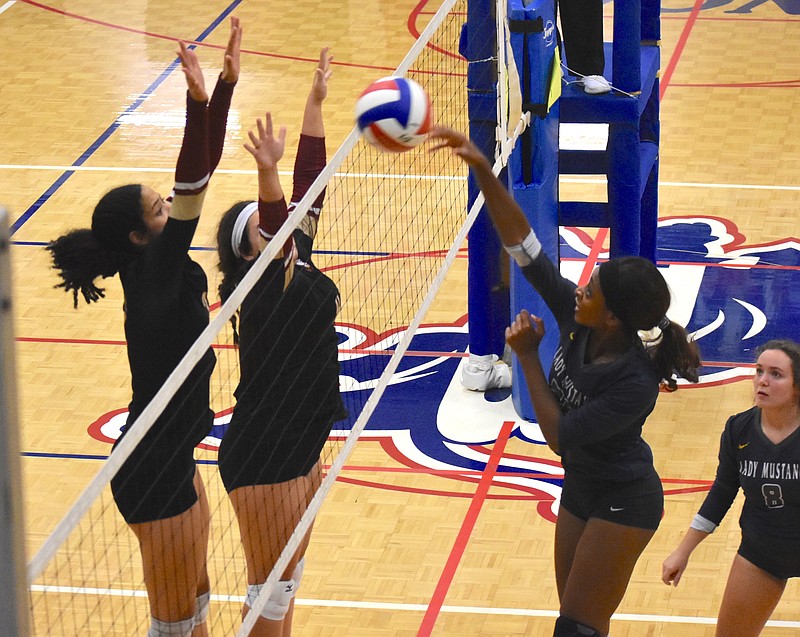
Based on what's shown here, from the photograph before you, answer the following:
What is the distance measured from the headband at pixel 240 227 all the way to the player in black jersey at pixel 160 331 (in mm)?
177

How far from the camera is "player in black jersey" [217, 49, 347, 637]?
14.1 ft

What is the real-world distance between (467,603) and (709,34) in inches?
367

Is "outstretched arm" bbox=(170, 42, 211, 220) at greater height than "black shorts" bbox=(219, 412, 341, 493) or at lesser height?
greater

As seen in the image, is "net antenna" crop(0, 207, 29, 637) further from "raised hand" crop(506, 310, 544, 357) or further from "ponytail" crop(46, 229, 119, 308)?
"raised hand" crop(506, 310, 544, 357)

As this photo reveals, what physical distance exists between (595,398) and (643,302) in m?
0.35

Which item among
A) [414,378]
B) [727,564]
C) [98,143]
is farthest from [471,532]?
[98,143]

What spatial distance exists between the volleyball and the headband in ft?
1.90

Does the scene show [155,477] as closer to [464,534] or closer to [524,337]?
[524,337]

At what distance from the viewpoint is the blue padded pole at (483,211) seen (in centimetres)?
718

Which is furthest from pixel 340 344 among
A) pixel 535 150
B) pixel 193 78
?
pixel 193 78

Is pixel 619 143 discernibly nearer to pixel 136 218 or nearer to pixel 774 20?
pixel 136 218

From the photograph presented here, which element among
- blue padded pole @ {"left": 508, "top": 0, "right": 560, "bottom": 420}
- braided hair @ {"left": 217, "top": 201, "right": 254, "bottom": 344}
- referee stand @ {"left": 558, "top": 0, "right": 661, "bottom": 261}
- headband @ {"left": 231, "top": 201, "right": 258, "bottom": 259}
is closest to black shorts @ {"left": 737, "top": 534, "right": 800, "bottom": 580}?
braided hair @ {"left": 217, "top": 201, "right": 254, "bottom": 344}

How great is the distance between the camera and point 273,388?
4.39m

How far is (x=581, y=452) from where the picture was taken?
4.42 metres
